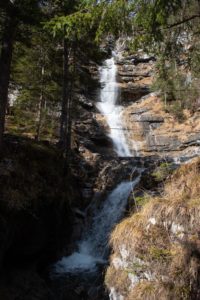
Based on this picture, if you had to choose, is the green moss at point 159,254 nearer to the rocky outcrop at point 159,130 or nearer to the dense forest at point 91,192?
the dense forest at point 91,192

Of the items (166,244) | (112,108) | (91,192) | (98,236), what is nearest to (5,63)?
(166,244)

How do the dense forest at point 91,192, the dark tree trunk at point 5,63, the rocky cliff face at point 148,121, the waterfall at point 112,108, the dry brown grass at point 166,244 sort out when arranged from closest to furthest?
1. the dry brown grass at point 166,244
2. the dense forest at point 91,192
3. the dark tree trunk at point 5,63
4. the rocky cliff face at point 148,121
5. the waterfall at point 112,108

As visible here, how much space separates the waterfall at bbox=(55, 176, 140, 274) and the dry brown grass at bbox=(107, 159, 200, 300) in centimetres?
522

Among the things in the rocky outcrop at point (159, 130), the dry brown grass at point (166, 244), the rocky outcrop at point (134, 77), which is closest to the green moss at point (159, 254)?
the dry brown grass at point (166, 244)

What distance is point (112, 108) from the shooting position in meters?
36.0

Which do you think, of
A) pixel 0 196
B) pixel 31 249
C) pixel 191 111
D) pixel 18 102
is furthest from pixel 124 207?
pixel 191 111

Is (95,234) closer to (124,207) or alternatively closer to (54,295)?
(124,207)

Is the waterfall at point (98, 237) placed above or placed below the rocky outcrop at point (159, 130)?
below

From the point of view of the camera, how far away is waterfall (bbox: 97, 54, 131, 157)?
98.1ft

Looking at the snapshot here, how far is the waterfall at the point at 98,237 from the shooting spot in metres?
12.0

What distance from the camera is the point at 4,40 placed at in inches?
406

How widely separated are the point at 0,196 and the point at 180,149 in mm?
20322

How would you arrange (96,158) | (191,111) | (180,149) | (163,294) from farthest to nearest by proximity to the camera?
1. (191,111)
2. (180,149)
3. (96,158)
4. (163,294)

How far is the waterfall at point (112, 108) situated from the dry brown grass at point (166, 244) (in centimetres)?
2140
